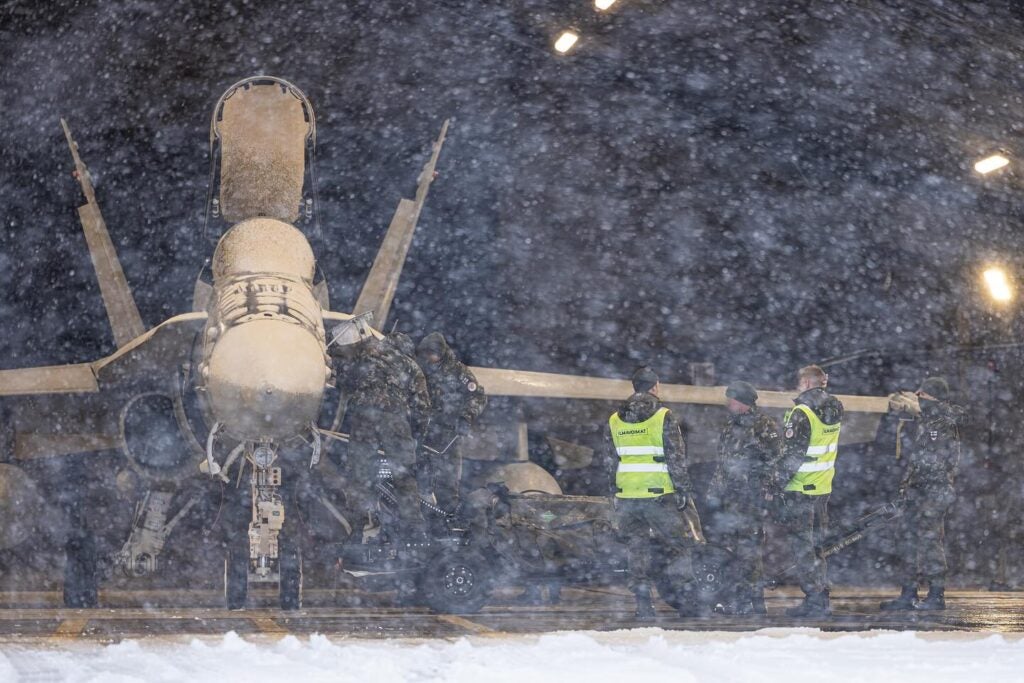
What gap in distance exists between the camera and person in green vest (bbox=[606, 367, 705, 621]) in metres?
8.34

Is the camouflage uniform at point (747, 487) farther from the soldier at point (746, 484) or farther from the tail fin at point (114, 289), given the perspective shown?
the tail fin at point (114, 289)

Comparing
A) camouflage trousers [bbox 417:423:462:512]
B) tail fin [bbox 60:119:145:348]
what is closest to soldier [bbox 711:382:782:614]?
camouflage trousers [bbox 417:423:462:512]

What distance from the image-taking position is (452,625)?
7.74 metres

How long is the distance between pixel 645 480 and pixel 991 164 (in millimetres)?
9808

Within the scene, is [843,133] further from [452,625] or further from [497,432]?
[452,625]

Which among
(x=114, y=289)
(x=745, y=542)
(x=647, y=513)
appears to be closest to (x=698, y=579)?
(x=745, y=542)

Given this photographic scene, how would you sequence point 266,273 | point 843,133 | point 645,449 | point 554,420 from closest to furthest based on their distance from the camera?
point 645,449 < point 266,273 < point 554,420 < point 843,133

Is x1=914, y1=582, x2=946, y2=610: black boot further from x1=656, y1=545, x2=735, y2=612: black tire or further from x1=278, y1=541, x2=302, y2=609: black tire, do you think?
x1=278, y1=541, x2=302, y2=609: black tire

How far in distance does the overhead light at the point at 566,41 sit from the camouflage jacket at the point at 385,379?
755cm

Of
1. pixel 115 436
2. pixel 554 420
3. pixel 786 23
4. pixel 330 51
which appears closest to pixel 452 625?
pixel 115 436

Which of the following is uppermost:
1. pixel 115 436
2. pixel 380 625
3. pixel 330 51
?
pixel 330 51

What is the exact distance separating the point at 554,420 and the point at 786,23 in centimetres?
563

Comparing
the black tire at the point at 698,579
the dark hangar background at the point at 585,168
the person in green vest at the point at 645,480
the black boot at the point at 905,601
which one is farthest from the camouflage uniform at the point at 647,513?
the dark hangar background at the point at 585,168

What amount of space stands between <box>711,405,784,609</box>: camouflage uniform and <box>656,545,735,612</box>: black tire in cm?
12
